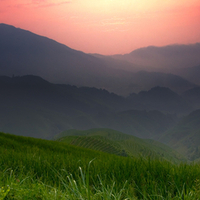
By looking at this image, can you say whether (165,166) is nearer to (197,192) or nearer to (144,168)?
(144,168)

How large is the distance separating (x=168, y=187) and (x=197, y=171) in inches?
47.4

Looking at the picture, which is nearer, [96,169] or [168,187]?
[168,187]

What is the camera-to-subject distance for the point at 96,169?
4.68 meters

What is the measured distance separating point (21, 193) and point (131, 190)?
174 cm

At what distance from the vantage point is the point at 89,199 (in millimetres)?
2510

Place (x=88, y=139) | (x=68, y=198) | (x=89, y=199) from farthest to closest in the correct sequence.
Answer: (x=88, y=139), (x=68, y=198), (x=89, y=199)

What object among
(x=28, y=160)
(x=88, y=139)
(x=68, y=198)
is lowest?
(x=88, y=139)

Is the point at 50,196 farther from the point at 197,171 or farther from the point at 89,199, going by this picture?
the point at 197,171

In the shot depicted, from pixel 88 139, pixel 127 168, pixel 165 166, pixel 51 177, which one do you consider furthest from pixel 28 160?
pixel 88 139

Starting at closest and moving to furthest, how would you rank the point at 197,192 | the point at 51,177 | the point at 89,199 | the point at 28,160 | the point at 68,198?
the point at 89,199
the point at 68,198
the point at 197,192
the point at 51,177
the point at 28,160

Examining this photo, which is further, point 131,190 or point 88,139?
point 88,139

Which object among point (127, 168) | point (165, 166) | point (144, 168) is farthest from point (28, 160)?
point (165, 166)

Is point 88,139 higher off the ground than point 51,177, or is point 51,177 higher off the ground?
point 51,177

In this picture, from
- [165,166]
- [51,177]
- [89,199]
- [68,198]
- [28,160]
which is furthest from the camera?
[28,160]
